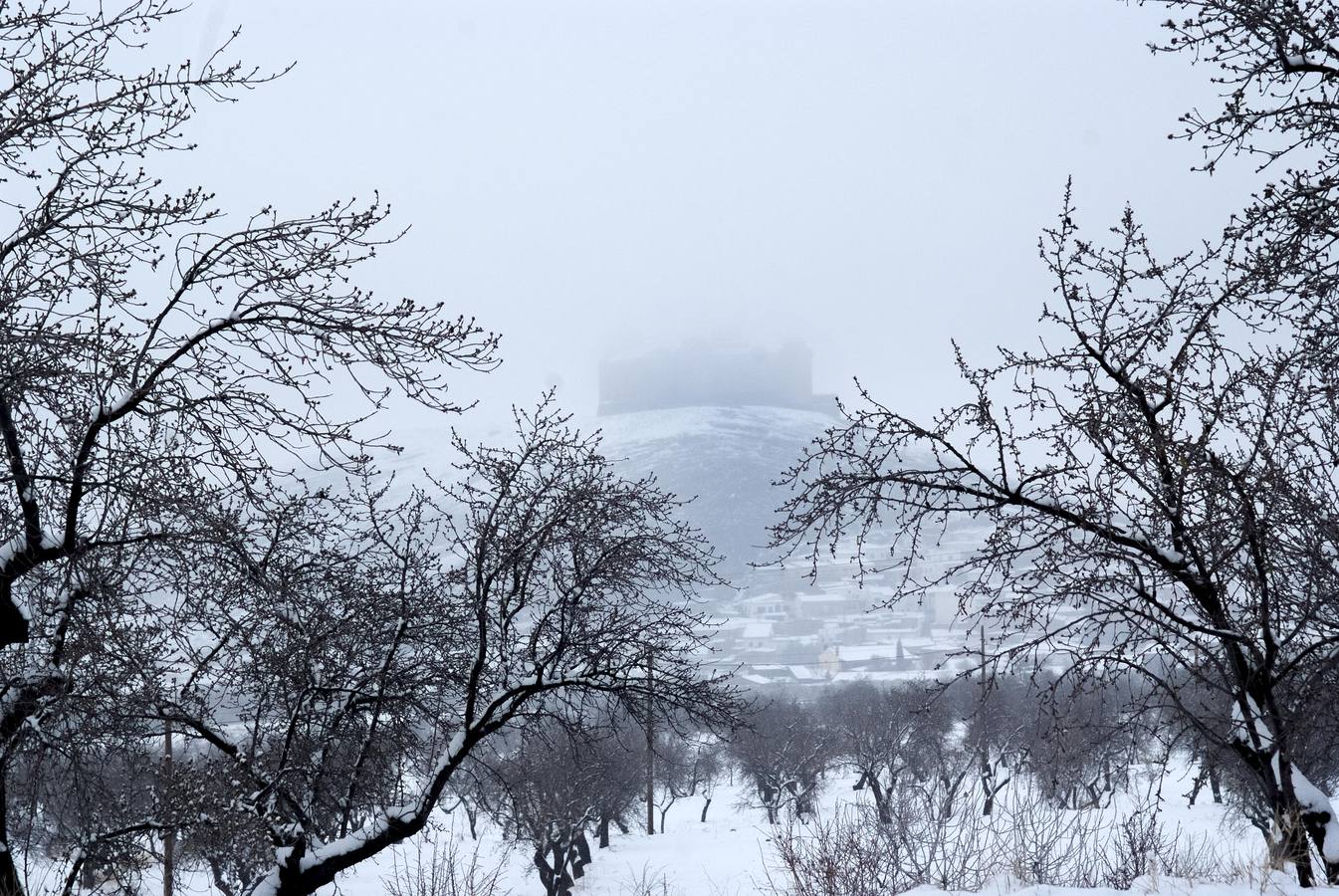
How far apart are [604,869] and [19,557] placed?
4227cm

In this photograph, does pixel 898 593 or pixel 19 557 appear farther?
pixel 898 593

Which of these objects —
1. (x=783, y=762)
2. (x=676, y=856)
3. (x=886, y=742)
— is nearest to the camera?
(x=676, y=856)

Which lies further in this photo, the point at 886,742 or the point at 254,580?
the point at 886,742

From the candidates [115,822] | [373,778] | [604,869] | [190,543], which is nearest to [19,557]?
[190,543]

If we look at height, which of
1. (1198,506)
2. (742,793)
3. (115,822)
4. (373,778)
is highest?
(1198,506)

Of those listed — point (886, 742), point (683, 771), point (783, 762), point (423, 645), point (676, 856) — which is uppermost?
point (423, 645)

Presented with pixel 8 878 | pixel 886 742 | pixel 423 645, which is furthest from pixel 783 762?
pixel 8 878

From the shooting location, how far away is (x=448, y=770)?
9.35 m

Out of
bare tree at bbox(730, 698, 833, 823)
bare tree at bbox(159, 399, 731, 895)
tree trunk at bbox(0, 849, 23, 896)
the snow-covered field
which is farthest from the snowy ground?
tree trunk at bbox(0, 849, 23, 896)

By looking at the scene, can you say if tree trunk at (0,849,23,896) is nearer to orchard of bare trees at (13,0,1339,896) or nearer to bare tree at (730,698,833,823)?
orchard of bare trees at (13,0,1339,896)

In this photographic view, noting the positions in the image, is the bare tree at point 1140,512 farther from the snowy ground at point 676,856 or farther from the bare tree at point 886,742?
the bare tree at point 886,742

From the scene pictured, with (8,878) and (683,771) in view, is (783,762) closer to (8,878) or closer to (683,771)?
(683,771)

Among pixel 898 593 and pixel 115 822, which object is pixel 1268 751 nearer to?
pixel 898 593

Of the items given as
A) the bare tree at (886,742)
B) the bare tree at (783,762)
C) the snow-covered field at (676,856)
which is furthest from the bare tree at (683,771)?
the bare tree at (886,742)
